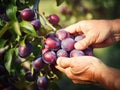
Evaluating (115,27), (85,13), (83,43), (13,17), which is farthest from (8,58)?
(85,13)

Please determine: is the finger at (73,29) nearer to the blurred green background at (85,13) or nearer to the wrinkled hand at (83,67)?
the wrinkled hand at (83,67)

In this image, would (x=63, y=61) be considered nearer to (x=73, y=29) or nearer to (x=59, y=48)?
(x=59, y=48)

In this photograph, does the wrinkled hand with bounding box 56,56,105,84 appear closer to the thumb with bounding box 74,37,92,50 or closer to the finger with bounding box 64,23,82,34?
the thumb with bounding box 74,37,92,50

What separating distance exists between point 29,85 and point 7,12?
0.49 m

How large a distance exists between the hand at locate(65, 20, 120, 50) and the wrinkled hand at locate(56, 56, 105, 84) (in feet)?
0.53

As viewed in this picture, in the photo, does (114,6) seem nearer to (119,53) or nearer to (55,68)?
(119,53)

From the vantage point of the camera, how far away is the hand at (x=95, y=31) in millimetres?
2254

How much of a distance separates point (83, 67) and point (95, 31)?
308 mm

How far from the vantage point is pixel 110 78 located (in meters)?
1.99

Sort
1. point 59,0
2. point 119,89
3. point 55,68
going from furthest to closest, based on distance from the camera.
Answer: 1. point 59,0
2. point 55,68
3. point 119,89

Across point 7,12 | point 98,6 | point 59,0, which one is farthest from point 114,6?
point 7,12

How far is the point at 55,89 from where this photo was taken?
222cm

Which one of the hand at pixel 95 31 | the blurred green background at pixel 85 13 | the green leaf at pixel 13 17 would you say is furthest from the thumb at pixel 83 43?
the blurred green background at pixel 85 13

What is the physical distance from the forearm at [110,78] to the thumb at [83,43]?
0.17m
